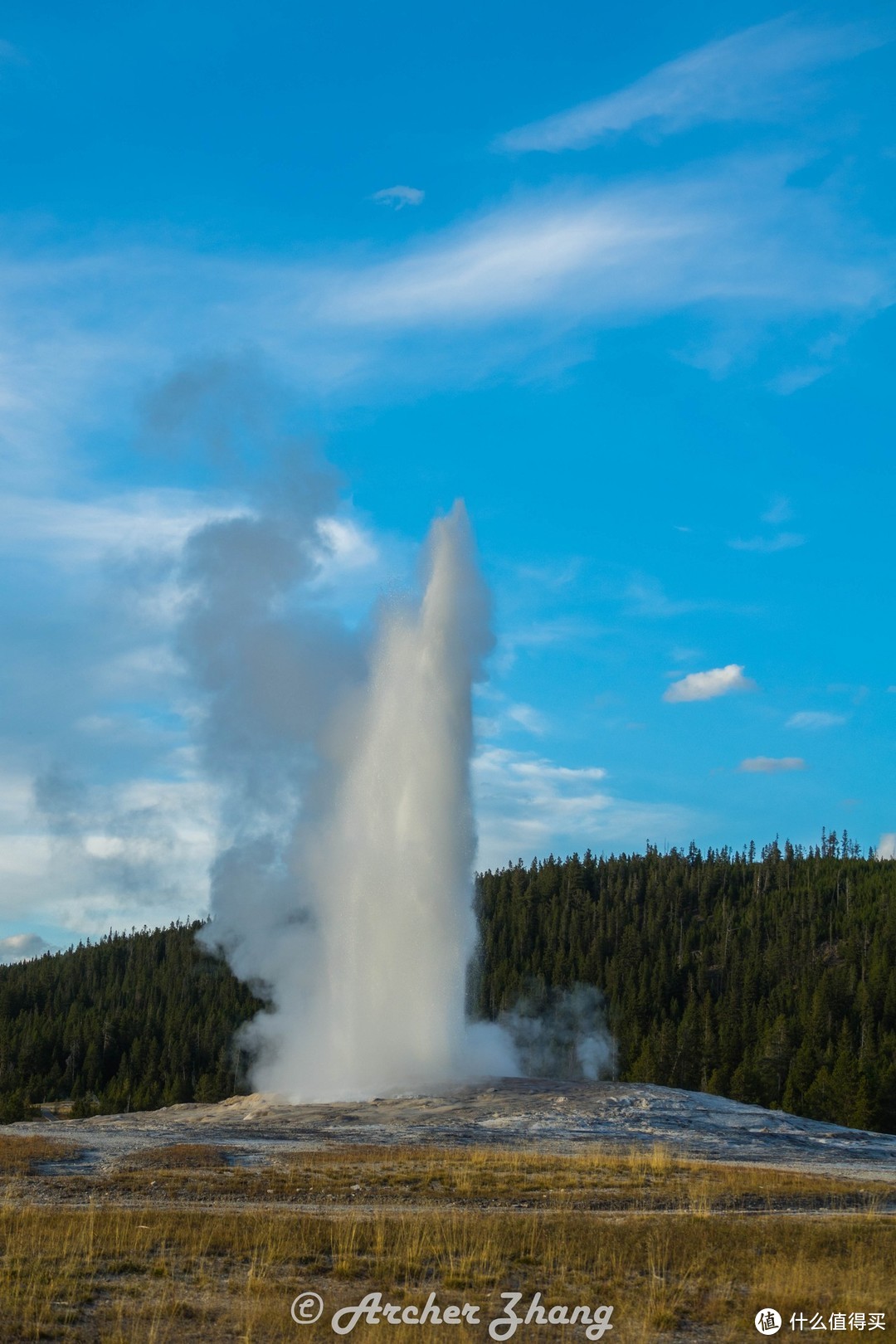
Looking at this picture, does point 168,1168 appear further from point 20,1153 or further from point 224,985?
point 224,985

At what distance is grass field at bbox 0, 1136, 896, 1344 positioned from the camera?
12.3 metres

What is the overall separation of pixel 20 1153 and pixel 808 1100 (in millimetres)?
48741

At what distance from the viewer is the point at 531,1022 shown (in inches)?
3770

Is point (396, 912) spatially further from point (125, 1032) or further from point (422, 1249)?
point (125, 1032)

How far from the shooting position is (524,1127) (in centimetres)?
3512

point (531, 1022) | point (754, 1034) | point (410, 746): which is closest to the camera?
point (410, 746)

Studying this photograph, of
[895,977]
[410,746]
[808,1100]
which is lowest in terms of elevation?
[808,1100]

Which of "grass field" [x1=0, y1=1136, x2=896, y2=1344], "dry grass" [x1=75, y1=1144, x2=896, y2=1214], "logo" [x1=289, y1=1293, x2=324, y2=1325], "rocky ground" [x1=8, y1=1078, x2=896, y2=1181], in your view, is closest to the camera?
"logo" [x1=289, y1=1293, x2=324, y2=1325]

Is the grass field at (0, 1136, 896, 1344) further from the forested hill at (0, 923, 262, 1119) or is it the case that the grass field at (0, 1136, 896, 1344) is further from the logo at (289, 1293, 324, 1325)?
the forested hill at (0, 923, 262, 1119)

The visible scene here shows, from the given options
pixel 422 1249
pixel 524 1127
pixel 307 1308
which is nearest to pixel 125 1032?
pixel 524 1127

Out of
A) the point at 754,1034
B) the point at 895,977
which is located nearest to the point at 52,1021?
the point at 754,1034

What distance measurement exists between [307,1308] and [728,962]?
10651 cm

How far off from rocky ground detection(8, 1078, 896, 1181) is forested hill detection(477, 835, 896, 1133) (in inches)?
953

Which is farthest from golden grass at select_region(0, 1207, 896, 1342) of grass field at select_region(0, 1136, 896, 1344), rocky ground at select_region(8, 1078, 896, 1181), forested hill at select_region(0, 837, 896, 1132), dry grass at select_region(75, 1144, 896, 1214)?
forested hill at select_region(0, 837, 896, 1132)
